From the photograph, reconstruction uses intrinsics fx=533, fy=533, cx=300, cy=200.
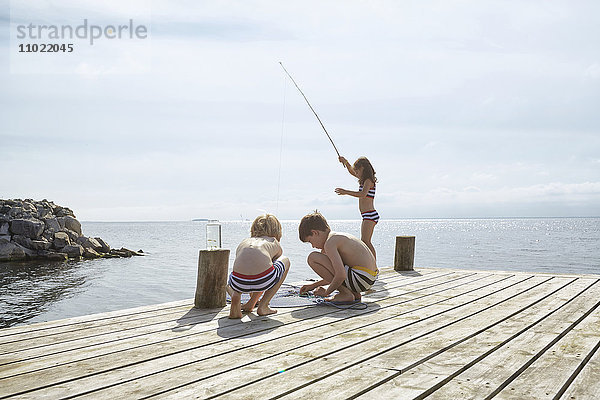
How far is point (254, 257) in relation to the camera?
4.08 m

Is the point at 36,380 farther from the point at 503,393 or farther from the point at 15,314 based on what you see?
the point at 15,314

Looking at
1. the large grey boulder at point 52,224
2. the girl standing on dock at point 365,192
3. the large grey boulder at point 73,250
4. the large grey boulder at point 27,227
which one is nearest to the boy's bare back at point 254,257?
the girl standing on dock at point 365,192

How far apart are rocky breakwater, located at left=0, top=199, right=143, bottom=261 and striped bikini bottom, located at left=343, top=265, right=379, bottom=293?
21490mm

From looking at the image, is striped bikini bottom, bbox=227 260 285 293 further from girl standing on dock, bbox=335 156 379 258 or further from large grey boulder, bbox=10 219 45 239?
large grey boulder, bbox=10 219 45 239

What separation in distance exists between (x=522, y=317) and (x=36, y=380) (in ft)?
11.0

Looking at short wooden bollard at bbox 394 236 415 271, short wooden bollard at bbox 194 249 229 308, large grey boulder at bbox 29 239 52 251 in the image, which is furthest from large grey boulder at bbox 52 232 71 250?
short wooden bollard at bbox 194 249 229 308

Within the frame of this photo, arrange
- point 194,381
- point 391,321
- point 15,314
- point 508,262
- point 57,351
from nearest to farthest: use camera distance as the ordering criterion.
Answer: point 194,381 < point 57,351 < point 391,321 < point 15,314 < point 508,262

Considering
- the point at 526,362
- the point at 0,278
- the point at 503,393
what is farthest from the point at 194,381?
the point at 0,278

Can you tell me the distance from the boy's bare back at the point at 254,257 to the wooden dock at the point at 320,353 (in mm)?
385

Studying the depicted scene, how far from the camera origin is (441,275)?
7.03 m

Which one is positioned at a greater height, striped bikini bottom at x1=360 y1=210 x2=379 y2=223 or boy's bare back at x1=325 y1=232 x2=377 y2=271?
striped bikini bottom at x1=360 y1=210 x2=379 y2=223

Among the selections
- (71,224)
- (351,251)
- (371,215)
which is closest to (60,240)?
(71,224)

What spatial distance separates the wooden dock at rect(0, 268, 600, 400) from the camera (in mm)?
2408

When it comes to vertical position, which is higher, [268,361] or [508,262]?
[268,361]
